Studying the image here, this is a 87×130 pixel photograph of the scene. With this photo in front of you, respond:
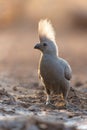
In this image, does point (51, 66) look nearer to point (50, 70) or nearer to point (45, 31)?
point (50, 70)

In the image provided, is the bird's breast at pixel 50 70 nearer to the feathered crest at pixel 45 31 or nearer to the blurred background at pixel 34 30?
the feathered crest at pixel 45 31

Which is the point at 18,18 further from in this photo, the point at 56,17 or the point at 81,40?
the point at 81,40

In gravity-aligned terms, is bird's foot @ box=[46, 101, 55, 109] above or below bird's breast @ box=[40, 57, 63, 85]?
below

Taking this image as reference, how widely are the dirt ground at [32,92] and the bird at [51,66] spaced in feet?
1.18

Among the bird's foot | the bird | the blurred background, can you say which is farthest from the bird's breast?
the blurred background

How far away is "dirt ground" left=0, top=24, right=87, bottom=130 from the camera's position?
9531 mm

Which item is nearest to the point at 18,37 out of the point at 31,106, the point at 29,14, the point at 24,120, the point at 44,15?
the point at 44,15

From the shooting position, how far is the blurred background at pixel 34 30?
23891 mm

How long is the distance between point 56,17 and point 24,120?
2586 cm

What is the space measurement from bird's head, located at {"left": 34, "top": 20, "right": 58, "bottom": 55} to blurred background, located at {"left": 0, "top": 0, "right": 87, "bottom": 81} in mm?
8913

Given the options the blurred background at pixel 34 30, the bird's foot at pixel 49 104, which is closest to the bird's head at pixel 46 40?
the bird's foot at pixel 49 104

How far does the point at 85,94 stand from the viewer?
13.8 metres

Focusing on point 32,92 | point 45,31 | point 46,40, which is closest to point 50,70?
point 46,40

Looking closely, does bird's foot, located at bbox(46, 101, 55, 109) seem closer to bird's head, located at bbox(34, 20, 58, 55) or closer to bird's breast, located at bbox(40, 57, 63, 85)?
bird's breast, located at bbox(40, 57, 63, 85)
